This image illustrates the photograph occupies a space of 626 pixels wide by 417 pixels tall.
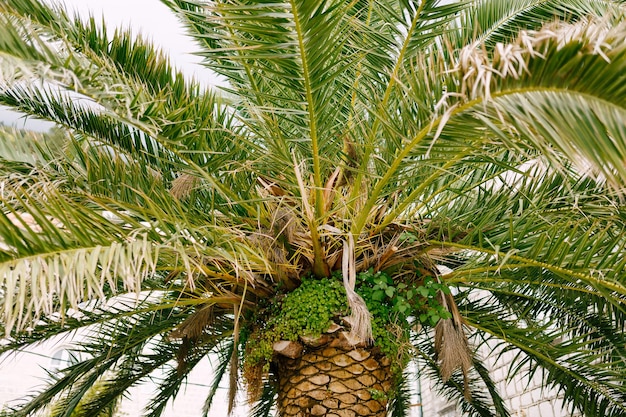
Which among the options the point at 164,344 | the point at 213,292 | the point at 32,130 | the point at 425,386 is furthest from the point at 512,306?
the point at 425,386

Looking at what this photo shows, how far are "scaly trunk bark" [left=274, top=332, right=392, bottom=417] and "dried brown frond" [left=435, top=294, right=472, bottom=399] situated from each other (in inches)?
17.1

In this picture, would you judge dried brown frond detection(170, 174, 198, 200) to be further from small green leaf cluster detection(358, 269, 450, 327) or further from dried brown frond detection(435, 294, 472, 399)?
dried brown frond detection(435, 294, 472, 399)

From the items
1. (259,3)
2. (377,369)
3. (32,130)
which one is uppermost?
(259,3)

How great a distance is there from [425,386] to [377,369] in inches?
282

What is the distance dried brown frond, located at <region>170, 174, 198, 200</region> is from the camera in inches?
147

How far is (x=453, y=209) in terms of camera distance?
15.2 ft

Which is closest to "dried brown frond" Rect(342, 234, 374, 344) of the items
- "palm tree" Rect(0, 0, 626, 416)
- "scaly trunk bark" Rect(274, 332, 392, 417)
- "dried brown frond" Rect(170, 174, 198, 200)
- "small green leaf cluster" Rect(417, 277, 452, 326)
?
"palm tree" Rect(0, 0, 626, 416)

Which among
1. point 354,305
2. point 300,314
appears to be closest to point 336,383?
point 300,314

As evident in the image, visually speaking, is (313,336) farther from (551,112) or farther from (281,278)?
(551,112)

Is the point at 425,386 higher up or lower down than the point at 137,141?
lower down

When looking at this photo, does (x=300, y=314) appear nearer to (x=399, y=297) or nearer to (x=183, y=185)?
(x=399, y=297)

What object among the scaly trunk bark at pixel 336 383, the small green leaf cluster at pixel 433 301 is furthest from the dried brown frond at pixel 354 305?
the small green leaf cluster at pixel 433 301

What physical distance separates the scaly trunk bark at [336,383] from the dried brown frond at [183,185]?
1280 mm

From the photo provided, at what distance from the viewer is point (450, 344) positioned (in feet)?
12.8
